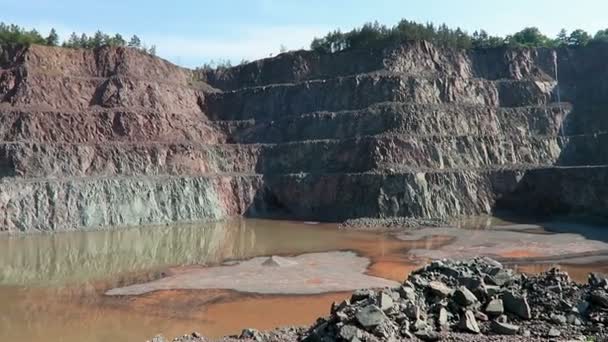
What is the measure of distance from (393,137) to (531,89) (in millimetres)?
22359

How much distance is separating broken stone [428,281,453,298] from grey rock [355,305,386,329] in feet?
9.11

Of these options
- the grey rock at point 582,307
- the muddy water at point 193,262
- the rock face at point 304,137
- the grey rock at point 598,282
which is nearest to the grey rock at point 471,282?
the grey rock at point 582,307

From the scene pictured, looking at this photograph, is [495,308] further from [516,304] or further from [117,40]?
[117,40]

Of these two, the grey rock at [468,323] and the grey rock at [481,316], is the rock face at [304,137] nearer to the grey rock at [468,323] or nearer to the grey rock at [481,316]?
the grey rock at [481,316]

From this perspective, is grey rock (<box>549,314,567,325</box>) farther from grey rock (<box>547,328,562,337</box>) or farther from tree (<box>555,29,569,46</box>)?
tree (<box>555,29,569,46</box>)

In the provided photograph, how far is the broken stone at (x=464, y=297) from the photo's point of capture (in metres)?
15.7

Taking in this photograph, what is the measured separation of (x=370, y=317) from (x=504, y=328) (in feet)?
11.8

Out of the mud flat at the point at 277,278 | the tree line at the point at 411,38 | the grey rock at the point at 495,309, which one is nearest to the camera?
the grey rock at the point at 495,309

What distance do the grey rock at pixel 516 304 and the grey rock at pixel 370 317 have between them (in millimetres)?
4123

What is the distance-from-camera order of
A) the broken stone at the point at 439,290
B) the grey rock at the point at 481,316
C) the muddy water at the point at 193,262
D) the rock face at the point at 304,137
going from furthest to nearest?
the rock face at the point at 304,137
the muddy water at the point at 193,262
the broken stone at the point at 439,290
the grey rock at the point at 481,316

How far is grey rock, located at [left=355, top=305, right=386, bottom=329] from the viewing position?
13539 millimetres

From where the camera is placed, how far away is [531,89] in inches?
2761

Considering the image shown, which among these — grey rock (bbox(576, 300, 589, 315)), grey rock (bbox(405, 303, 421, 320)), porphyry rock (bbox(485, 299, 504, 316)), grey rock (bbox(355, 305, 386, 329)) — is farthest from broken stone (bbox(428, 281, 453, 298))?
grey rock (bbox(576, 300, 589, 315))

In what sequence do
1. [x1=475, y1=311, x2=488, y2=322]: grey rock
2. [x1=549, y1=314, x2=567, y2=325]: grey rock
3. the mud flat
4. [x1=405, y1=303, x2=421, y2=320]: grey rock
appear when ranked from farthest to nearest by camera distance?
the mud flat, [x1=475, y1=311, x2=488, y2=322]: grey rock, [x1=549, y1=314, x2=567, y2=325]: grey rock, [x1=405, y1=303, x2=421, y2=320]: grey rock
